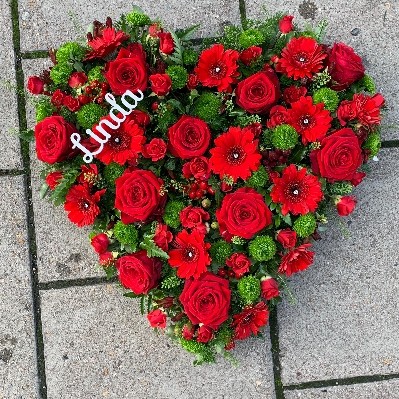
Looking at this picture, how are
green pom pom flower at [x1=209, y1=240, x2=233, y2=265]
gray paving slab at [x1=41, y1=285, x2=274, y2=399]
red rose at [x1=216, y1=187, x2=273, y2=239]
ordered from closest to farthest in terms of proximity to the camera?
red rose at [x1=216, y1=187, x2=273, y2=239], green pom pom flower at [x1=209, y1=240, x2=233, y2=265], gray paving slab at [x1=41, y1=285, x2=274, y2=399]

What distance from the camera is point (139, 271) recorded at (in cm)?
185

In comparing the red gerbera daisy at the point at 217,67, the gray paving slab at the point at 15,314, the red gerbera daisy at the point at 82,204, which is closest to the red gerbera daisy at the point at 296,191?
the red gerbera daisy at the point at 217,67

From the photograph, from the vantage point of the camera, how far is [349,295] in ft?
7.21

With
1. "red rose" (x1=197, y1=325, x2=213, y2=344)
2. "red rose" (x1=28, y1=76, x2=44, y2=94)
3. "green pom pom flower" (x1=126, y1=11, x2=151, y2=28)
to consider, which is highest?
"green pom pom flower" (x1=126, y1=11, x2=151, y2=28)

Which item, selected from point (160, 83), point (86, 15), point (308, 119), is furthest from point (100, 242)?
point (86, 15)

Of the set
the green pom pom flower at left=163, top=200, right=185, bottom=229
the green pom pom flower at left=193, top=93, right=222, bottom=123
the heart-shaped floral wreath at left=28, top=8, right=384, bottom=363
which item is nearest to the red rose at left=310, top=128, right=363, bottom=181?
the heart-shaped floral wreath at left=28, top=8, right=384, bottom=363

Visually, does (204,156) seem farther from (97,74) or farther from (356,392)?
(356,392)

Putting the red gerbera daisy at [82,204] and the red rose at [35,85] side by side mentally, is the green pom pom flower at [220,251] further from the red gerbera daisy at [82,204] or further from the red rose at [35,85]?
the red rose at [35,85]

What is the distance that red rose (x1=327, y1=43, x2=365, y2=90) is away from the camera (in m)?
1.95

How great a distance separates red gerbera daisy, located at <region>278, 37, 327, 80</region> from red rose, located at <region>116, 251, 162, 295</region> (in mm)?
707

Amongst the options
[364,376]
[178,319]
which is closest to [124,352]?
[178,319]

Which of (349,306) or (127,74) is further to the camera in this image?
(349,306)

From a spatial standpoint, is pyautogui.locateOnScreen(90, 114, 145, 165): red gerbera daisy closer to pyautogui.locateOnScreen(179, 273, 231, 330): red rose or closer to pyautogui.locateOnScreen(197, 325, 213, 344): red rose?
pyautogui.locateOnScreen(179, 273, 231, 330): red rose

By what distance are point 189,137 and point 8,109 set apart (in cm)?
72
